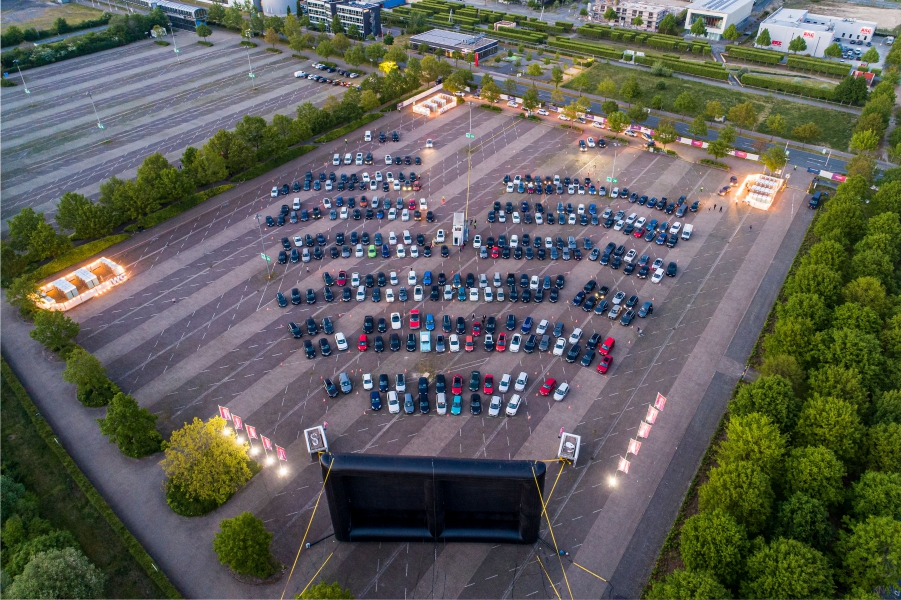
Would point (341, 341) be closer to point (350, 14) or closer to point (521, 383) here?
point (521, 383)

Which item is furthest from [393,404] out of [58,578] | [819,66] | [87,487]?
[819,66]

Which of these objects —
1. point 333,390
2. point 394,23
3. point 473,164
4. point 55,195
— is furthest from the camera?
point 394,23

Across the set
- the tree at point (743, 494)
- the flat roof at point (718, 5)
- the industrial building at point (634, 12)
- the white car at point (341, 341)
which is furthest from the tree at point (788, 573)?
the flat roof at point (718, 5)

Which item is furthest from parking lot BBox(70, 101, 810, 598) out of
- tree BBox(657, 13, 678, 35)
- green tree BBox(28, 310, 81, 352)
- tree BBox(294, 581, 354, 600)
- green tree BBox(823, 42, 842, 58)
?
tree BBox(657, 13, 678, 35)

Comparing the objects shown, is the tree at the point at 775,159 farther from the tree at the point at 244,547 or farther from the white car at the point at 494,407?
the tree at the point at 244,547

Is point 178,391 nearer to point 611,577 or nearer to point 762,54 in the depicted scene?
point 611,577

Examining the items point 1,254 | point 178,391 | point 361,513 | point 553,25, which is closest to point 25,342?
point 1,254
